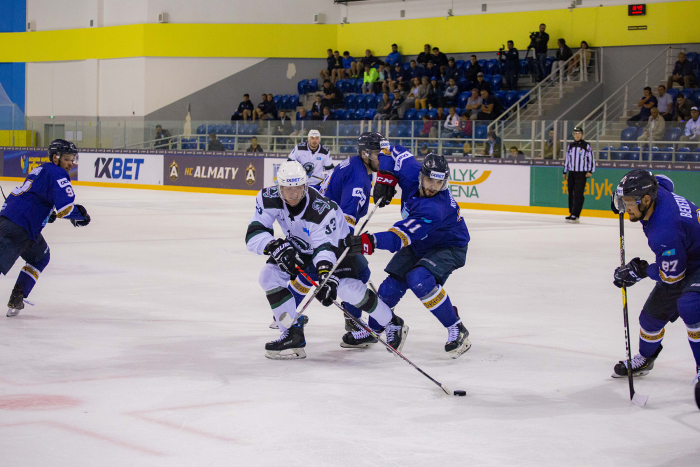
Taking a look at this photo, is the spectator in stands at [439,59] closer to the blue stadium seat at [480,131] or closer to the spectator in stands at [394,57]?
the spectator in stands at [394,57]

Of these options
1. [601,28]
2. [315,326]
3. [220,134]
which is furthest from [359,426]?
[601,28]

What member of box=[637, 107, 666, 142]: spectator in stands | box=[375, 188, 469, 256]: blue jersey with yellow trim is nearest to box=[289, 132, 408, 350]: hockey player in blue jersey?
box=[375, 188, 469, 256]: blue jersey with yellow trim

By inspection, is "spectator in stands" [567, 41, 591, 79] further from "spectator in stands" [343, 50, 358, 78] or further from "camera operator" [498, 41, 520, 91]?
"spectator in stands" [343, 50, 358, 78]

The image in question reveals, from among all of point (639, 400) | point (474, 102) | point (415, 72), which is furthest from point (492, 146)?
point (639, 400)

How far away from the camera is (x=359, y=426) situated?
345 cm

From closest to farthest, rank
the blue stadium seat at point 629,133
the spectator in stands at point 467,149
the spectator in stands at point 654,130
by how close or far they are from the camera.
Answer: the spectator in stands at point 654,130 → the blue stadium seat at point 629,133 → the spectator in stands at point 467,149

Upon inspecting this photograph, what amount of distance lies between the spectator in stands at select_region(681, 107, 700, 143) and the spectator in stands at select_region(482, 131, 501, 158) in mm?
3397

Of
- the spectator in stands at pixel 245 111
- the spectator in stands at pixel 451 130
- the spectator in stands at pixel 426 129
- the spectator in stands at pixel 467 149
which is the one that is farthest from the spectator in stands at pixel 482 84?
the spectator in stands at pixel 245 111

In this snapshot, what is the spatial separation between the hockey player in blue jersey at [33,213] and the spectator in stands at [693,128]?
35.1 feet

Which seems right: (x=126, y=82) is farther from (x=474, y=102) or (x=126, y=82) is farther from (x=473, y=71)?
(x=474, y=102)

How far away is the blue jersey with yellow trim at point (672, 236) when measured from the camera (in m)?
3.74

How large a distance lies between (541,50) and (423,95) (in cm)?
306

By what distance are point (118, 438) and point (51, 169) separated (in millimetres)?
3018

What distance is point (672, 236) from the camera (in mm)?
3725
